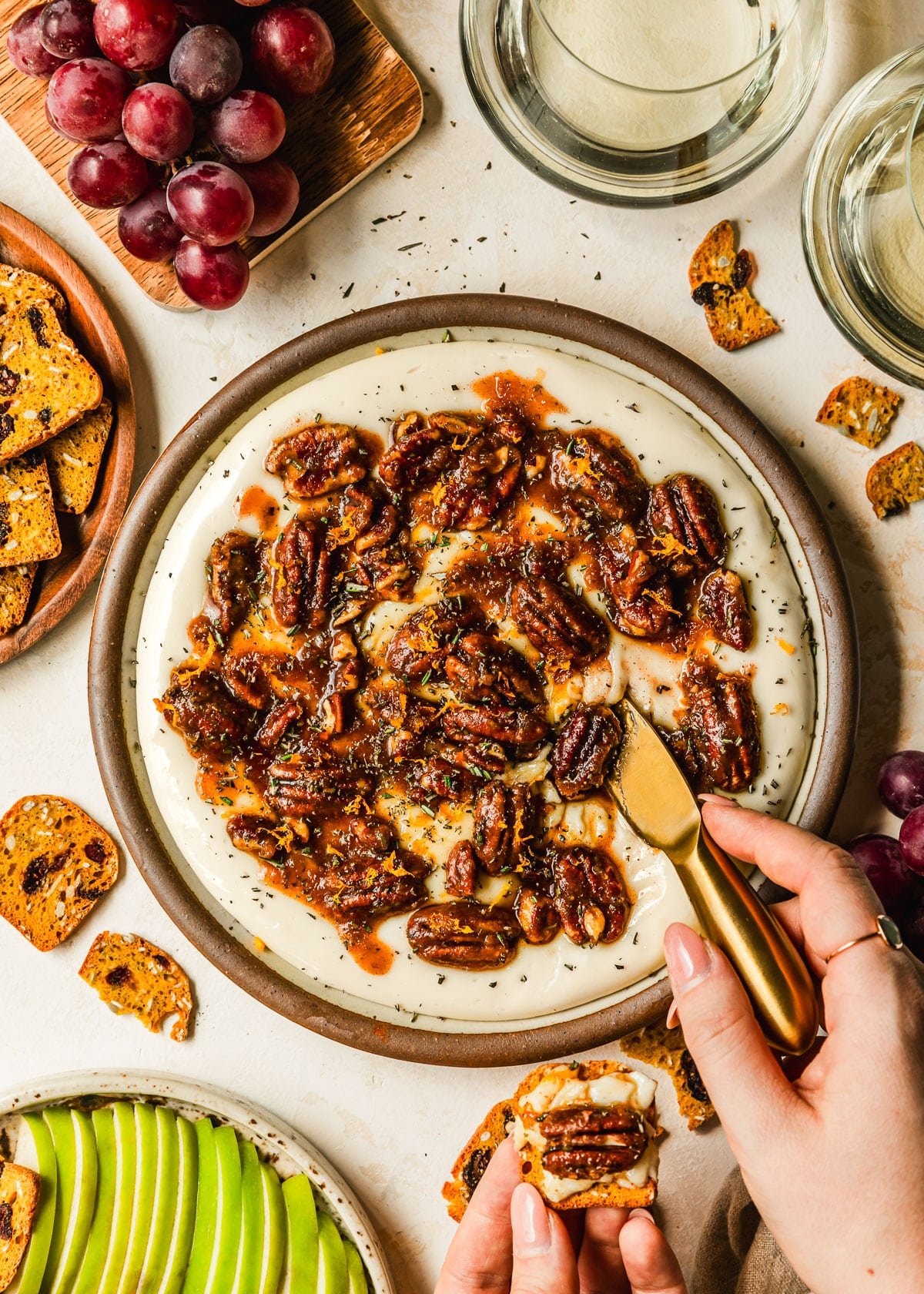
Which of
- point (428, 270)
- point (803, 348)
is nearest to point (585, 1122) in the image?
point (803, 348)

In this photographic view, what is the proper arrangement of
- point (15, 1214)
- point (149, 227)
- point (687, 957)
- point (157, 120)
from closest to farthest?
point (687, 957) → point (157, 120) → point (149, 227) → point (15, 1214)

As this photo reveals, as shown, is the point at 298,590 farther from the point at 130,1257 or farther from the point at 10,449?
the point at 130,1257

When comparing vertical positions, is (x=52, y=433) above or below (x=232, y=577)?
above

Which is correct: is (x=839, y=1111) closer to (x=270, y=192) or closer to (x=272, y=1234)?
(x=272, y=1234)

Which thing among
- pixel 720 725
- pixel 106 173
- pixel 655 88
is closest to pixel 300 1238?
pixel 720 725

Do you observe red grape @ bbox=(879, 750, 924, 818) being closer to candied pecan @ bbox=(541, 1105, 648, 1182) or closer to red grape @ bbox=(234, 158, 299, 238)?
candied pecan @ bbox=(541, 1105, 648, 1182)

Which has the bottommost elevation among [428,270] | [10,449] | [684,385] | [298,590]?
[298,590]

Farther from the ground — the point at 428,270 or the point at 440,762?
the point at 428,270

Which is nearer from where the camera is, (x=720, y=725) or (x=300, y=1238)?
(x=720, y=725)
